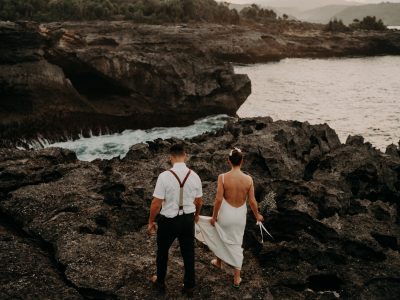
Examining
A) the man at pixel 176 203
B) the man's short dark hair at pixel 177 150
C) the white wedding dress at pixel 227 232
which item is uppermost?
the man's short dark hair at pixel 177 150

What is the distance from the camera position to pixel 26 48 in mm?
24922

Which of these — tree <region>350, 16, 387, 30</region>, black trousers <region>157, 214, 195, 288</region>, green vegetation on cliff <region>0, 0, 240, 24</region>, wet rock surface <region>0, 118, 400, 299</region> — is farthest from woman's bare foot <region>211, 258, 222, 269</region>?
tree <region>350, 16, 387, 30</region>

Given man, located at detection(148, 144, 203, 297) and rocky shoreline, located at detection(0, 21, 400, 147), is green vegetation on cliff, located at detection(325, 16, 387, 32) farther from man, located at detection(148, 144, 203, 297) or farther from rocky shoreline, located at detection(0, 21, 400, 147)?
man, located at detection(148, 144, 203, 297)

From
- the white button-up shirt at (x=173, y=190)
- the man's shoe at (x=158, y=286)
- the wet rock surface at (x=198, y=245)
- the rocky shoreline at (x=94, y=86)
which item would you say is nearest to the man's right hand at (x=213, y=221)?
the white button-up shirt at (x=173, y=190)

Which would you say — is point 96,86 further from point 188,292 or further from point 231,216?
point 188,292

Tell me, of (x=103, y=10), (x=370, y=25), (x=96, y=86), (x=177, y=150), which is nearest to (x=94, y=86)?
(x=96, y=86)

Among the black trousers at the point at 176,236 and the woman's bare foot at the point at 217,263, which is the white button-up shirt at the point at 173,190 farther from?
the woman's bare foot at the point at 217,263

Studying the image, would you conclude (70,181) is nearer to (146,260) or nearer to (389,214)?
(146,260)

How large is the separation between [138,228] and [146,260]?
1.60 metres

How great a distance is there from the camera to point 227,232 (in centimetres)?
813

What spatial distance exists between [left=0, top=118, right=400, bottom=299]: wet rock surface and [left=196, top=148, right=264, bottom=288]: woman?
2.16 feet

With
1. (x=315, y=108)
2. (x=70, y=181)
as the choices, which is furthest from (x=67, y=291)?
(x=315, y=108)

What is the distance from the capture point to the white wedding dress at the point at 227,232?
8.01m

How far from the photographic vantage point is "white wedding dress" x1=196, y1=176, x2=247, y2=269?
801 centimetres
